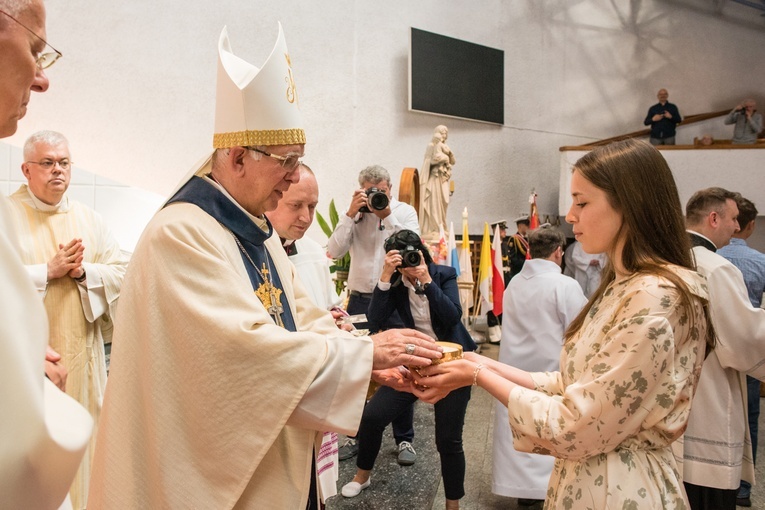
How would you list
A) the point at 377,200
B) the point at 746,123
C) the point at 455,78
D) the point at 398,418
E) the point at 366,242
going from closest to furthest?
the point at 377,200, the point at 398,418, the point at 366,242, the point at 455,78, the point at 746,123

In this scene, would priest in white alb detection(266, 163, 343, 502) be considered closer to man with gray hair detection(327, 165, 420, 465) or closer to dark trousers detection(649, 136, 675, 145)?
man with gray hair detection(327, 165, 420, 465)

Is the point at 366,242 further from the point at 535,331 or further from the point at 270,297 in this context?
the point at 270,297

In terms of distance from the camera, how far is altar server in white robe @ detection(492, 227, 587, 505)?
3.42m

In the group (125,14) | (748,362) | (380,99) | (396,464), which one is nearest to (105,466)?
(748,362)

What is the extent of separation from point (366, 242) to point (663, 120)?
9.67 meters

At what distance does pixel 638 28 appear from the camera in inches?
507

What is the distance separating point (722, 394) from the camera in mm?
2697

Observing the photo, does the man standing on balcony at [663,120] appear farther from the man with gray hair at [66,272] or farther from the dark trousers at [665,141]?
the man with gray hair at [66,272]

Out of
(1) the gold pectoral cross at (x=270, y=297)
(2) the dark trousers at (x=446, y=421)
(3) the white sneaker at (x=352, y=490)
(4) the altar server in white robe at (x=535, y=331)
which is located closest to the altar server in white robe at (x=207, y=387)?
(1) the gold pectoral cross at (x=270, y=297)

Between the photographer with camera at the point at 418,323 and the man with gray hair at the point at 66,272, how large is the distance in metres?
1.48

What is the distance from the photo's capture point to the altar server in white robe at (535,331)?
11.2ft

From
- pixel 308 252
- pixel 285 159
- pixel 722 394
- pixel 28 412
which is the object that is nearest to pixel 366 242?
pixel 308 252

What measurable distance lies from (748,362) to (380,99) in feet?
23.2

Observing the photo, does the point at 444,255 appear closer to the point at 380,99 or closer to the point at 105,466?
the point at 380,99
